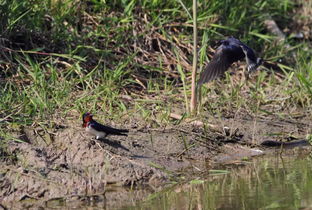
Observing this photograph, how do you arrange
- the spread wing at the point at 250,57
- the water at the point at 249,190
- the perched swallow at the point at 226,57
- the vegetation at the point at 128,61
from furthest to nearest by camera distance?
1. the spread wing at the point at 250,57
2. the perched swallow at the point at 226,57
3. the vegetation at the point at 128,61
4. the water at the point at 249,190

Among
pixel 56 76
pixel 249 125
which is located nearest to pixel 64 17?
pixel 56 76

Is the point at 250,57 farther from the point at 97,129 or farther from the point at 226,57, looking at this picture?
the point at 97,129

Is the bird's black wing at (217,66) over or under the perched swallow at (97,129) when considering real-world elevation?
over

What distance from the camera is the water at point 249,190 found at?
4430 mm

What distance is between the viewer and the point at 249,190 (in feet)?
15.8

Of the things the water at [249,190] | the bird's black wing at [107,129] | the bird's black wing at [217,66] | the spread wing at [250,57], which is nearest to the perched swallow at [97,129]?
the bird's black wing at [107,129]

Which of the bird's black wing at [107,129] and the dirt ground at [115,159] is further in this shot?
the bird's black wing at [107,129]

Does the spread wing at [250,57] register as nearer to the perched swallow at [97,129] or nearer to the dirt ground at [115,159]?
the dirt ground at [115,159]

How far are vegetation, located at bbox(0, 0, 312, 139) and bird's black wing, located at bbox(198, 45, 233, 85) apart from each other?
0.66ft

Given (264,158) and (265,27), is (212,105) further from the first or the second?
(265,27)

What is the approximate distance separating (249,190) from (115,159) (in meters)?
0.94

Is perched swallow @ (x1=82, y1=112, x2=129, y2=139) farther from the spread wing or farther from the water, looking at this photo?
the spread wing

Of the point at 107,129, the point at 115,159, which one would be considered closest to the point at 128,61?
the point at 107,129

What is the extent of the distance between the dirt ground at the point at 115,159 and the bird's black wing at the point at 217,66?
0.37 m
